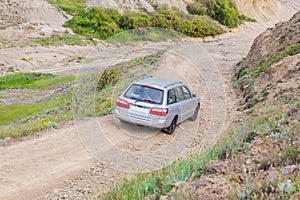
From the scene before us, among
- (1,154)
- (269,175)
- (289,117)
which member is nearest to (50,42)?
(1,154)

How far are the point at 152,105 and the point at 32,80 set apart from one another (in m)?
26.2

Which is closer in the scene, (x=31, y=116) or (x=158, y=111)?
(x=158, y=111)

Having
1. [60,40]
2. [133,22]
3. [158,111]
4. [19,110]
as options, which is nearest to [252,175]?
[158,111]

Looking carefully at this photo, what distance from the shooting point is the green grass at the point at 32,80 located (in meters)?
33.4

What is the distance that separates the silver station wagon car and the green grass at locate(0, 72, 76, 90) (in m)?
21.1

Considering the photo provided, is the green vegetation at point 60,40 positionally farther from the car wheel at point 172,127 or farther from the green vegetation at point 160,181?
the green vegetation at point 160,181

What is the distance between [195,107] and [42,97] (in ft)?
56.9

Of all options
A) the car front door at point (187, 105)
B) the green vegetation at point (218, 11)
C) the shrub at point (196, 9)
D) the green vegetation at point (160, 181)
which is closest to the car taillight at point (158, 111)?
the car front door at point (187, 105)

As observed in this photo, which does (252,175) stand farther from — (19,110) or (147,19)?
(147,19)

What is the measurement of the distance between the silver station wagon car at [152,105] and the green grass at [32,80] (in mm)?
21075

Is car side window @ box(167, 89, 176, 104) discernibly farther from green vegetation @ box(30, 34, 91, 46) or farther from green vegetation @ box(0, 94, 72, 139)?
green vegetation @ box(30, 34, 91, 46)

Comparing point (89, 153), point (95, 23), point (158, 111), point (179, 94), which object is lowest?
point (95, 23)

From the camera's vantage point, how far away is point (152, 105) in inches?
480

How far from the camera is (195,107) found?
48.9ft
